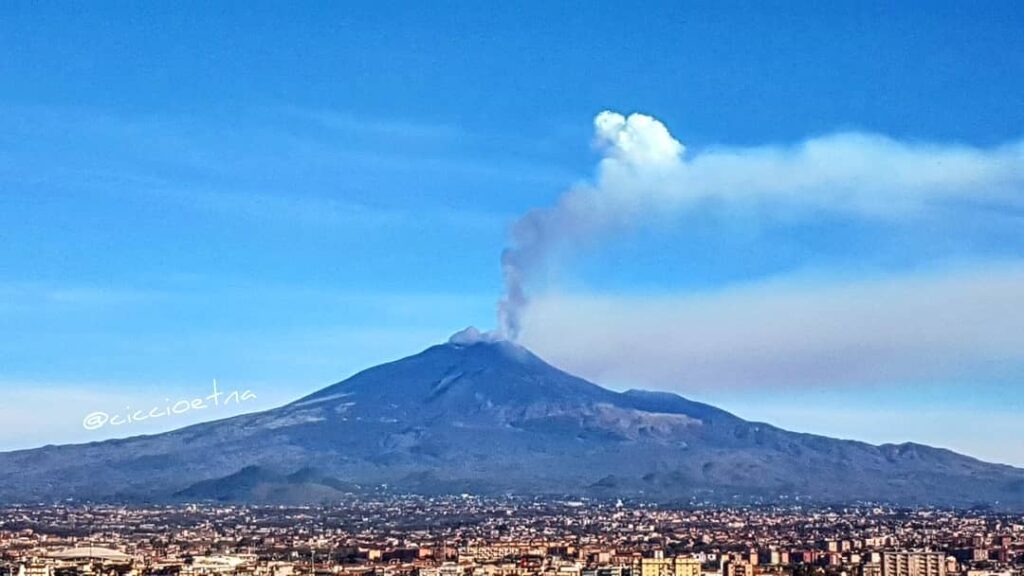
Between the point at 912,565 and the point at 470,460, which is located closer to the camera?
the point at 912,565

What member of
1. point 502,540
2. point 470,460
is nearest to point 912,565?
point 502,540

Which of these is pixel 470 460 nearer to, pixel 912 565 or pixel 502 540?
pixel 502 540

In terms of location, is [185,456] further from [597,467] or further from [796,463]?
[796,463]

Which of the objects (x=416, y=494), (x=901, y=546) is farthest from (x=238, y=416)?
(x=901, y=546)

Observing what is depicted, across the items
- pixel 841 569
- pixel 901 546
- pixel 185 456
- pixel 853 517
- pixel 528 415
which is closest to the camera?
pixel 841 569

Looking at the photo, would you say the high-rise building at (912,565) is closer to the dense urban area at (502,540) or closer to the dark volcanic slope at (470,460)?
the dense urban area at (502,540)

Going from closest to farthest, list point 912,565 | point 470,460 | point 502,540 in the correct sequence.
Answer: point 912,565 < point 502,540 < point 470,460

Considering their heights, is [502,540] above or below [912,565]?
above
